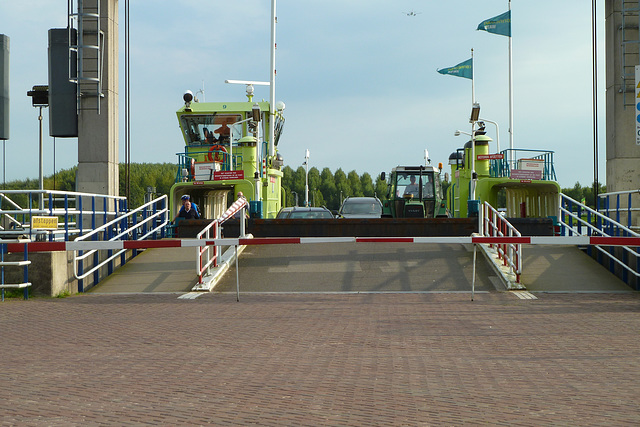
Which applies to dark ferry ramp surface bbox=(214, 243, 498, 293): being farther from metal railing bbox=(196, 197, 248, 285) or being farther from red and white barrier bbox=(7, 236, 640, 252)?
red and white barrier bbox=(7, 236, 640, 252)

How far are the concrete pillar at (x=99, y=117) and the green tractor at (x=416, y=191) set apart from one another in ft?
40.4

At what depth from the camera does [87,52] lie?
17.7 m

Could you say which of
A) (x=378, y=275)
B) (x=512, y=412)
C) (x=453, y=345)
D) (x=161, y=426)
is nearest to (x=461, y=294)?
(x=378, y=275)

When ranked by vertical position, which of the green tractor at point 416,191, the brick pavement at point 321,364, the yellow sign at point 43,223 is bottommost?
the brick pavement at point 321,364

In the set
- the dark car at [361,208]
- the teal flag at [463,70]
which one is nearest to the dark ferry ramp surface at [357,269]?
the dark car at [361,208]

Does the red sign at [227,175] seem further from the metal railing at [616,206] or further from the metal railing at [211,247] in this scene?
the metal railing at [616,206]

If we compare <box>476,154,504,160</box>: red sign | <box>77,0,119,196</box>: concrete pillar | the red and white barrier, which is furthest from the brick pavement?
<box>476,154,504,160</box>: red sign

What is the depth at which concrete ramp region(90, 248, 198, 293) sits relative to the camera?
14.5 m

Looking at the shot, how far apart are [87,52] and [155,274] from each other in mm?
5714

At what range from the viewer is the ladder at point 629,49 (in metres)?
18.0

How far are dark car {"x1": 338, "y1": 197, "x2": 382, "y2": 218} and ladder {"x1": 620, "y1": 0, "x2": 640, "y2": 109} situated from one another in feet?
40.7

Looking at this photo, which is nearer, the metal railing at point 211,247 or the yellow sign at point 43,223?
the yellow sign at point 43,223

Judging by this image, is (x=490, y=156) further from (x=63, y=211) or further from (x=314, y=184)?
(x=314, y=184)

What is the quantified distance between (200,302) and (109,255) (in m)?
4.38
